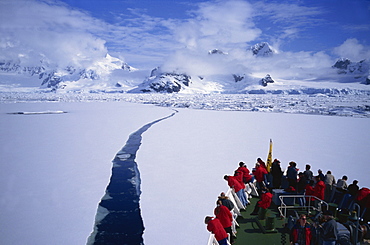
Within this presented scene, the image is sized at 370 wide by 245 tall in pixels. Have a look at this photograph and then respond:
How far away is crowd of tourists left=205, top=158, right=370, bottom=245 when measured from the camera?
536cm

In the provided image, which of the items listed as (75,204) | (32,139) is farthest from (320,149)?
(32,139)

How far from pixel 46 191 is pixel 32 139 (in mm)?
11376

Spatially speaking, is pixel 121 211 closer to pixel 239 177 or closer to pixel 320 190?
pixel 239 177

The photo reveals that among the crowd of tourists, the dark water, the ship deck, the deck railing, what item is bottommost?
the dark water

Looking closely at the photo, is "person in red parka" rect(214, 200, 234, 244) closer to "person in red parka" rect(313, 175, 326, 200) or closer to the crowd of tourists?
the crowd of tourists

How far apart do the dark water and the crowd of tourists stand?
245 cm

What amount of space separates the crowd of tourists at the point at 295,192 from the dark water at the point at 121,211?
96.3 inches

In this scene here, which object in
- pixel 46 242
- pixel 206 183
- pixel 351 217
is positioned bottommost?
pixel 46 242

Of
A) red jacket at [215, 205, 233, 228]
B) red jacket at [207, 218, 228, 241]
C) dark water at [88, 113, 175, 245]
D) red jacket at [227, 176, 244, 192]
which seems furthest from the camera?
red jacket at [227, 176, 244, 192]

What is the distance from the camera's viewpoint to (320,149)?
1673 cm

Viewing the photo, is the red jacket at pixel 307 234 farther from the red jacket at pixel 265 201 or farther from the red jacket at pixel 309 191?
the red jacket at pixel 309 191

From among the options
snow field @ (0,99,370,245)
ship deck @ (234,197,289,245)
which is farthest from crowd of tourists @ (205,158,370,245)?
snow field @ (0,99,370,245)

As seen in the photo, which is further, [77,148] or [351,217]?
[77,148]

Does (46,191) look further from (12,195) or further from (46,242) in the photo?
(46,242)
